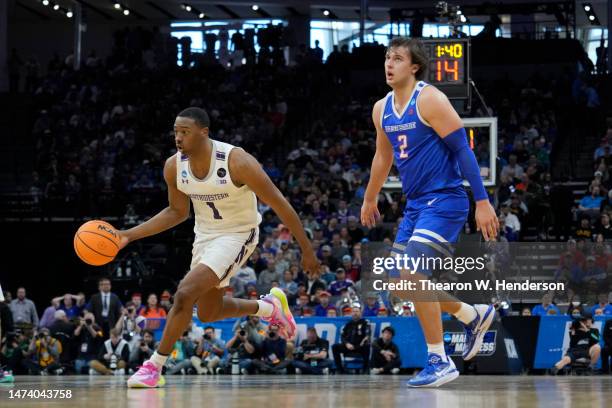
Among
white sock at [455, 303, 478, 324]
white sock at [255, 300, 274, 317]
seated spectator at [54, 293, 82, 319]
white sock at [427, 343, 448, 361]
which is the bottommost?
seated spectator at [54, 293, 82, 319]

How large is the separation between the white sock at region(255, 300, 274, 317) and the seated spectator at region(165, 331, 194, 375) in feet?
26.1

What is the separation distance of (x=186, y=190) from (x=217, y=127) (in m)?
20.3

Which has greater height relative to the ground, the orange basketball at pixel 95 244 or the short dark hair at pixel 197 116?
the short dark hair at pixel 197 116

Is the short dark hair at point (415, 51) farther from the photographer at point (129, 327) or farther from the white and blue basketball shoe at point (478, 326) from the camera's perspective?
the photographer at point (129, 327)

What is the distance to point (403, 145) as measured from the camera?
25.1 ft

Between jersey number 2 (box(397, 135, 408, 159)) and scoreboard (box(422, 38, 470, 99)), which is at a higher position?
scoreboard (box(422, 38, 470, 99))

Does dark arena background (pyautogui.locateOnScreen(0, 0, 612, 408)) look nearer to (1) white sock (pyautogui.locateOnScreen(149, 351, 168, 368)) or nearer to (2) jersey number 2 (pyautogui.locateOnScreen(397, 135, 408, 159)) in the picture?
(1) white sock (pyautogui.locateOnScreen(149, 351, 168, 368))

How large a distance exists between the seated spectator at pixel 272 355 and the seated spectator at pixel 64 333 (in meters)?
3.66

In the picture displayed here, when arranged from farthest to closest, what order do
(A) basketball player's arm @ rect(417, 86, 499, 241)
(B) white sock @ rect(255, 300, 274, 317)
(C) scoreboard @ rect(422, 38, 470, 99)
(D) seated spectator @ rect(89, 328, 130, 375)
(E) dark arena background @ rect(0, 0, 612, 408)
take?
(D) seated spectator @ rect(89, 328, 130, 375) < (C) scoreboard @ rect(422, 38, 470, 99) < (E) dark arena background @ rect(0, 0, 612, 408) < (B) white sock @ rect(255, 300, 274, 317) < (A) basketball player's arm @ rect(417, 86, 499, 241)

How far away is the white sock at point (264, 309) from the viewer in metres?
9.15

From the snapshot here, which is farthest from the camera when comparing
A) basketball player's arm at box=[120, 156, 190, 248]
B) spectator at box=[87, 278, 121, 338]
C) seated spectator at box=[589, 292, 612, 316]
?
spectator at box=[87, 278, 121, 338]

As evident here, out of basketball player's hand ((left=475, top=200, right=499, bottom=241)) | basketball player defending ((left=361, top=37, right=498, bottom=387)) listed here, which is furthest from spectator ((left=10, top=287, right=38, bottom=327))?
basketball player's hand ((left=475, top=200, right=499, bottom=241))

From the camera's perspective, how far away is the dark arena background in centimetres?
1488

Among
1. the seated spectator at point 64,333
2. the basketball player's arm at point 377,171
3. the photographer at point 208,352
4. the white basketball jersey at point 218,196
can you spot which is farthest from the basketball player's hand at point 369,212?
the seated spectator at point 64,333
